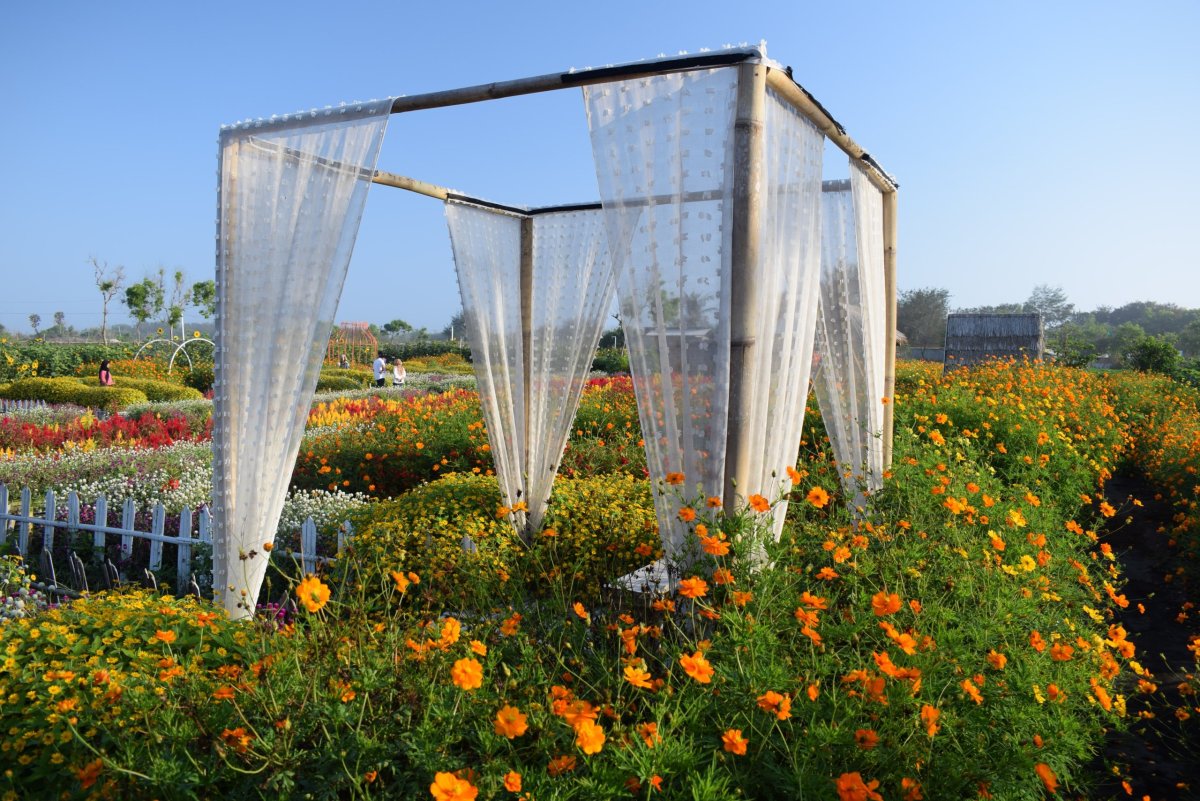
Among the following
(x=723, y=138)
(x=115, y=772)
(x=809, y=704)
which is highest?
(x=723, y=138)

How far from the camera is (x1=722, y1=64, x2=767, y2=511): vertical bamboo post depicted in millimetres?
2518

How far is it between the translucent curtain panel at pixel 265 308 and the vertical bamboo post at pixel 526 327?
1463 mm

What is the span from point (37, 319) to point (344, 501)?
61.2 metres

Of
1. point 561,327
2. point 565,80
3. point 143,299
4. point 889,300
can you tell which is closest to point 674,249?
point 565,80

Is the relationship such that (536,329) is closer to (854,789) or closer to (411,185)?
(411,185)

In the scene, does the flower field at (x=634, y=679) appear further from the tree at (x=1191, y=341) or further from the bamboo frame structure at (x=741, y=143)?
the tree at (x=1191, y=341)

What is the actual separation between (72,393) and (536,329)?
10.6 m

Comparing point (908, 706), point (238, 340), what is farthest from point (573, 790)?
point (238, 340)

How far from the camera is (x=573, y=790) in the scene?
1.45m

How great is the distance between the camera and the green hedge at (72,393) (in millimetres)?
11352

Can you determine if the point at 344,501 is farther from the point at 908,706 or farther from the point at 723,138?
the point at 908,706

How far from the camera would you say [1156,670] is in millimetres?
3477

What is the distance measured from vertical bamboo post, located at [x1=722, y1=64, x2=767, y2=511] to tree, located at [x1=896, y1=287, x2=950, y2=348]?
154ft

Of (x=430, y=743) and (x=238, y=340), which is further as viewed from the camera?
(x=238, y=340)
